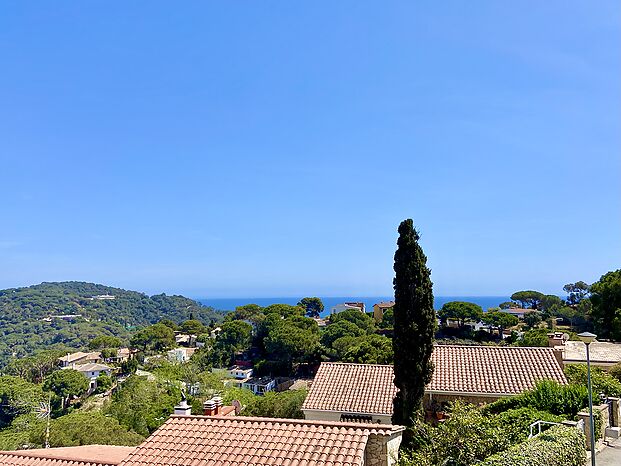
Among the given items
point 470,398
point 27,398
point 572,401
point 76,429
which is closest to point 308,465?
point 572,401

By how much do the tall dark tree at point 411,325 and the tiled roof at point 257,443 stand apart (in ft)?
17.3

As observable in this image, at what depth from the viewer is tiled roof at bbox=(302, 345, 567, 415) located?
15078mm

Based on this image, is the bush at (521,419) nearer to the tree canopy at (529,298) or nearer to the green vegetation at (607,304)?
the green vegetation at (607,304)

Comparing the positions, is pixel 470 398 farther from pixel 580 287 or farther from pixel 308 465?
pixel 580 287

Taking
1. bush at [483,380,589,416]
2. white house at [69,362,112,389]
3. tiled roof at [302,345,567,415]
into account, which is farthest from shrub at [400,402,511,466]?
white house at [69,362,112,389]

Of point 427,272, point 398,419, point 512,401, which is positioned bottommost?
point 398,419

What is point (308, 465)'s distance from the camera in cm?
743

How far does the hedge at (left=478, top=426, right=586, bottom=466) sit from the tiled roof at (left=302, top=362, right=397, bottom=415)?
750cm

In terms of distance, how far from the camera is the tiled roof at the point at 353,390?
52.0ft

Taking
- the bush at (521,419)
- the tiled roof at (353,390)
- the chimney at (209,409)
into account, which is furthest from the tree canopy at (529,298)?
the chimney at (209,409)

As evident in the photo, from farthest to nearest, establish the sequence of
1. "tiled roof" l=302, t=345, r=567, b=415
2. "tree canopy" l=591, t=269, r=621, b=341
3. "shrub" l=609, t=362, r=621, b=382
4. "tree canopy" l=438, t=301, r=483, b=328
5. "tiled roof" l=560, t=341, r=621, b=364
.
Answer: "tree canopy" l=438, t=301, r=483, b=328, "tree canopy" l=591, t=269, r=621, b=341, "tiled roof" l=560, t=341, r=621, b=364, "shrub" l=609, t=362, r=621, b=382, "tiled roof" l=302, t=345, r=567, b=415

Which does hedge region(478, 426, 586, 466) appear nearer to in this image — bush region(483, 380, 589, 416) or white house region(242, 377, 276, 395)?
bush region(483, 380, 589, 416)

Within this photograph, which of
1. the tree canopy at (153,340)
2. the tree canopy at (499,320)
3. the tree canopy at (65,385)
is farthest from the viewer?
the tree canopy at (153,340)

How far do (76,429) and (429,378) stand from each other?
1672cm
